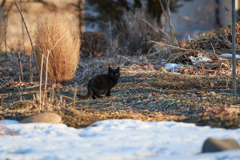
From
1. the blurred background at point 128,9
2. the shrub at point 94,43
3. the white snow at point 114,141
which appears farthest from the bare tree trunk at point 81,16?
the white snow at point 114,141

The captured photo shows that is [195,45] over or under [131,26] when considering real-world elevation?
under

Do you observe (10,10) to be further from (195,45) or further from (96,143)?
(96,143)

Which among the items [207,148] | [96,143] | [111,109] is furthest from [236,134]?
[111,109]

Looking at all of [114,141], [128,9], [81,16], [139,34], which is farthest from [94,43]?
[128,9]

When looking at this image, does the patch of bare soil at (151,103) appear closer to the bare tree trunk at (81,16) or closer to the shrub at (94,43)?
the shrub at (94,43)

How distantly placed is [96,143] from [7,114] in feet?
5.59

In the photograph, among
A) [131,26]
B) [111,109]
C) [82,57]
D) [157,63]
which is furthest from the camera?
[131,26]

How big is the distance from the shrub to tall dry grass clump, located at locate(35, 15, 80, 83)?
298 centimetres

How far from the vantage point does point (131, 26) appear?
1012cm

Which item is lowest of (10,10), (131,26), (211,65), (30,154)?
(30,154)

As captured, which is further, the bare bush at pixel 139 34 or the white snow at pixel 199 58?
the bare bush at pixel 139 34

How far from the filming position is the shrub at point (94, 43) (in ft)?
29.7

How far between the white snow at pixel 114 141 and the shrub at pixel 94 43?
604 cm

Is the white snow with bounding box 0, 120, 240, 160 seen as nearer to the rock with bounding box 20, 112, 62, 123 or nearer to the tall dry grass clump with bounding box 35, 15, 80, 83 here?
the rock with bounding box 20, 112, 62, 123
